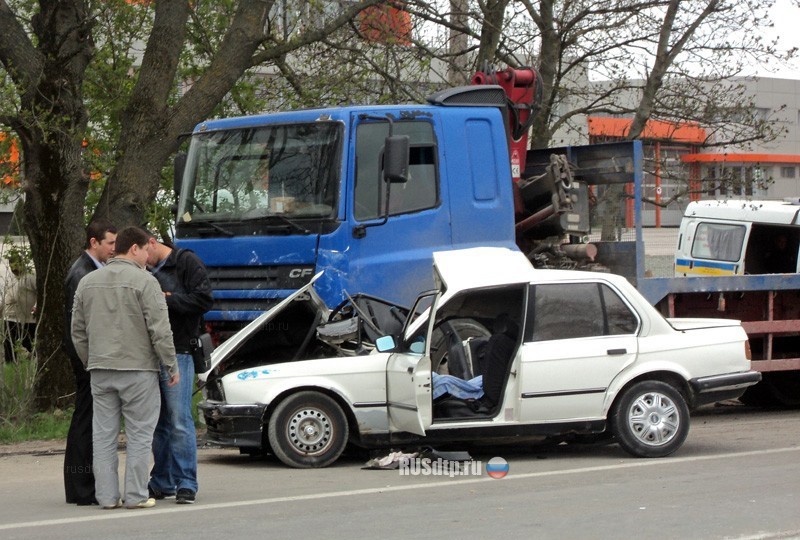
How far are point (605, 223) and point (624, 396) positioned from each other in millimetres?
2834

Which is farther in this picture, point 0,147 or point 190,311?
point 0,147

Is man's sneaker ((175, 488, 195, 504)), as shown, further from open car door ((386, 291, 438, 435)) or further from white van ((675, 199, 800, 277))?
white van ((675, 199, 800, 277))

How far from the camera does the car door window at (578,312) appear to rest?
8.68m

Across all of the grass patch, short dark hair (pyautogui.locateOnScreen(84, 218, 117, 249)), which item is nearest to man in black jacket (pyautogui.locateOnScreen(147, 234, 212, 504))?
short dark hair (pyautogui.locateOnScreen(84, 218, 117, 249))

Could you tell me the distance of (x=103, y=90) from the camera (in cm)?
1584

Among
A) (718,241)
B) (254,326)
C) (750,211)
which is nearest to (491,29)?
(750,211)

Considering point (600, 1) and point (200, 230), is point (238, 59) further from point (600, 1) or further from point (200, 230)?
point (600, 1)

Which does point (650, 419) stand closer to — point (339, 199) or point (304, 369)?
point (304, 369)

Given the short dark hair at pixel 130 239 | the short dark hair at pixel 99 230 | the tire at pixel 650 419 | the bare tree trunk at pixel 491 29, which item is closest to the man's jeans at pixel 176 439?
the short dark hair at pixel 130 239

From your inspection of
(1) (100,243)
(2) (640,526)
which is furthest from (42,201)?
(2) (640,526)

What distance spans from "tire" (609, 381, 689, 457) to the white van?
8639 mm

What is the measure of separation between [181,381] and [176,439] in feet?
1.22

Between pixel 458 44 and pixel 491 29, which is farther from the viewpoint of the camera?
pixel 458 44

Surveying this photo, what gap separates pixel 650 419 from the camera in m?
8.73
